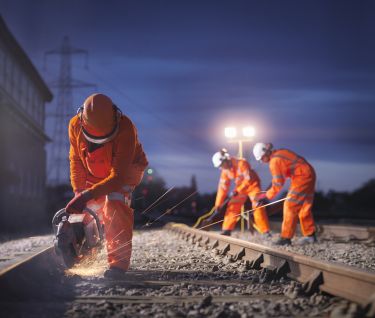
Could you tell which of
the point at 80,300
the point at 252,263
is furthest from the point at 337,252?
the point at 80,300

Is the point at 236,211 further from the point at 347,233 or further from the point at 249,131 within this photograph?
the point at 249,131

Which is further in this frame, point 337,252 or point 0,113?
point 0,113

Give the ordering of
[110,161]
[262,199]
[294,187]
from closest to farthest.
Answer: [110,161] → [294,187] → [262,199]

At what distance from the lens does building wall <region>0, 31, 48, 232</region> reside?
26141 millimetres

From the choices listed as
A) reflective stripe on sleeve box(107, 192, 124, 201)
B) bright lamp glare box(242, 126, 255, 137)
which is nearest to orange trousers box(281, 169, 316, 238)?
bright lamp glare box(242, 126, 255, 137)

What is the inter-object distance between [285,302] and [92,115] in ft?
7.56

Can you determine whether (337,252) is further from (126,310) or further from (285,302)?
(126,310)

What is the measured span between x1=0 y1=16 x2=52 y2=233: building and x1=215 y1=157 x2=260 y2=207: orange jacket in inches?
470

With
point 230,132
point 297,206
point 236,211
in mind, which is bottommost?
point 236,211

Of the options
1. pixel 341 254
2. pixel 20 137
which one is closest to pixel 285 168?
pixel 341 254

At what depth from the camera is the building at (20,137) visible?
26.2 metres

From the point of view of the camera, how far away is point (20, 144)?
1214 inches

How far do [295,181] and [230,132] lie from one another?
4863 millimetres

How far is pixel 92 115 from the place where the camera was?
467cm
